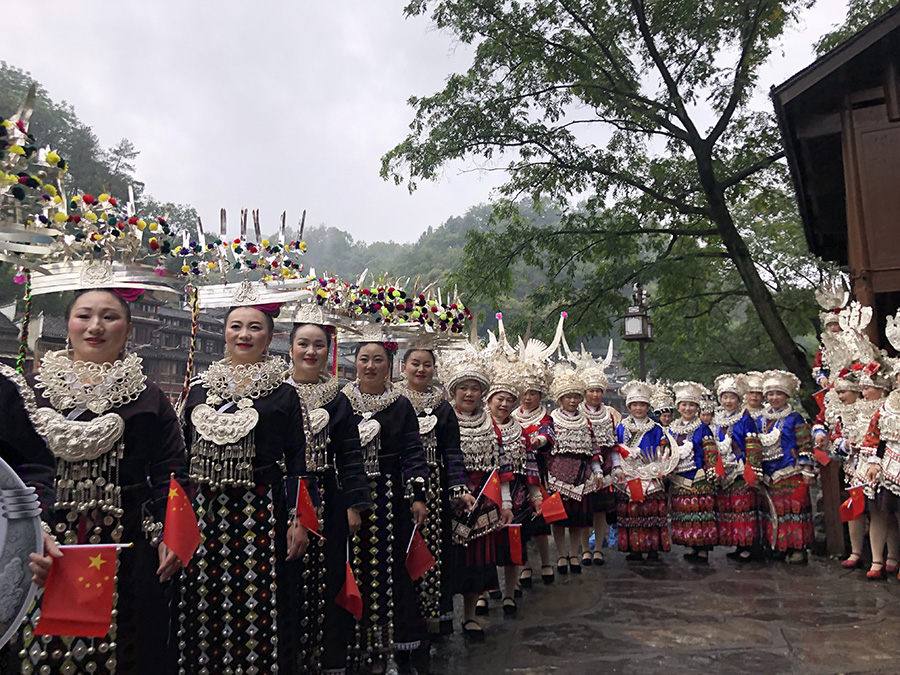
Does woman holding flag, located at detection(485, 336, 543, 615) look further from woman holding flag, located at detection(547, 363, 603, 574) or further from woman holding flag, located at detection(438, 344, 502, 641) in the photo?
woman holding flag, located at detection(547, 363, 603, 574)

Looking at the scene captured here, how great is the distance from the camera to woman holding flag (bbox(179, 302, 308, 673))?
3.68m

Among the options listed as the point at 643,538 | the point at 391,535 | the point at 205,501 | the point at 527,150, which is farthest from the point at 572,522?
the point at 527,150

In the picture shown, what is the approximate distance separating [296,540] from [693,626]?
3751mm

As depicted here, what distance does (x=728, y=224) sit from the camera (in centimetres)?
1245

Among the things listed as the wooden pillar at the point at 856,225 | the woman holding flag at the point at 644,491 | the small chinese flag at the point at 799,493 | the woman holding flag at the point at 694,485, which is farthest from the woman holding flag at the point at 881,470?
the woman holding flag at the point at 644,491

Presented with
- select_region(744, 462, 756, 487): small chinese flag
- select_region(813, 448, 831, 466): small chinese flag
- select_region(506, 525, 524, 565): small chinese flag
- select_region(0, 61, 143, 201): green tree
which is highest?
select_region(0, 61, 143, 201): green tree

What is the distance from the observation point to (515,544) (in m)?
6.47

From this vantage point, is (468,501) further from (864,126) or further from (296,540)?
(864,126)

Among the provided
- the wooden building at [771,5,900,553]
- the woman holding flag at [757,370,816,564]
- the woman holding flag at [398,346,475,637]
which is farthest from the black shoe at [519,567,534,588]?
the wooden building at [771,5,900,553]

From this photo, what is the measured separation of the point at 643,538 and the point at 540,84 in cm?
870

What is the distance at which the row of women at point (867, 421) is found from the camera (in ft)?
22.6

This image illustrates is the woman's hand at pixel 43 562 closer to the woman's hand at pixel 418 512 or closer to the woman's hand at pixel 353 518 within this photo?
the woman's hand at pixel 353 518

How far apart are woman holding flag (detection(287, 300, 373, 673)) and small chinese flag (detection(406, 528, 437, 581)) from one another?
1.96 feet

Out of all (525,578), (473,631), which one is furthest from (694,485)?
(473,631)
